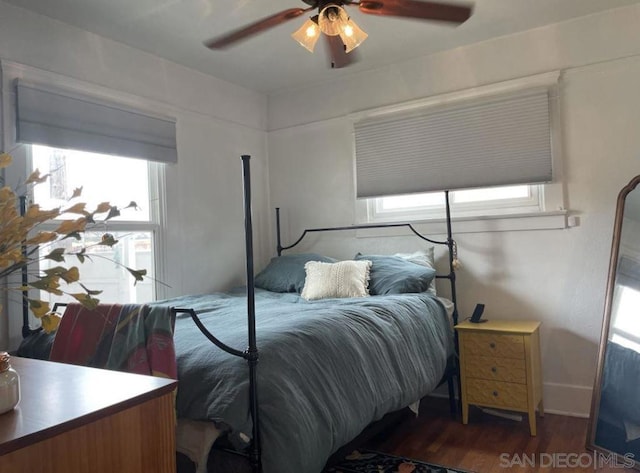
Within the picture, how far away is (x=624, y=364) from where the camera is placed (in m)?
2.33

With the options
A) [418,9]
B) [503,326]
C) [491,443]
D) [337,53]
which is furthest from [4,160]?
[503,326]

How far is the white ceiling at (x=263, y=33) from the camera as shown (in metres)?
2.67

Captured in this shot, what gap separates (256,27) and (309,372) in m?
1.40

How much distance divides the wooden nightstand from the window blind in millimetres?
2271

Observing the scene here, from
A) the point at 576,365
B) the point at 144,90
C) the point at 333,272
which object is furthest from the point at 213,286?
the point at 576,365

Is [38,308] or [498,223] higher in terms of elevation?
[498,223]

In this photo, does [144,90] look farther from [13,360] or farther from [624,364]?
[624,364]

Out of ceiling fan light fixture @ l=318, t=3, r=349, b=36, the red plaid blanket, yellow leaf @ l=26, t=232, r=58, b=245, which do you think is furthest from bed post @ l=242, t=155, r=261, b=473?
yellow leaf @ l=26, t=232, r=58, b=245

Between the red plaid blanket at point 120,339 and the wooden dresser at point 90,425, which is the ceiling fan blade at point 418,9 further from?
the wooden dresser at point 90,425

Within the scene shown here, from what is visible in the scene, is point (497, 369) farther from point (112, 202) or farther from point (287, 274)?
point (112, 202)

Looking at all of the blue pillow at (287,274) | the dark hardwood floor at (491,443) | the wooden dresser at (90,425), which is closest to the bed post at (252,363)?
the wooden dresser at (90,425)

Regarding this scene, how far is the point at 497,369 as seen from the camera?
277 cm

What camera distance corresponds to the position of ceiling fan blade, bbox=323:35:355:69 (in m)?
2.17

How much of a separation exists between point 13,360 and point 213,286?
2451 mm
